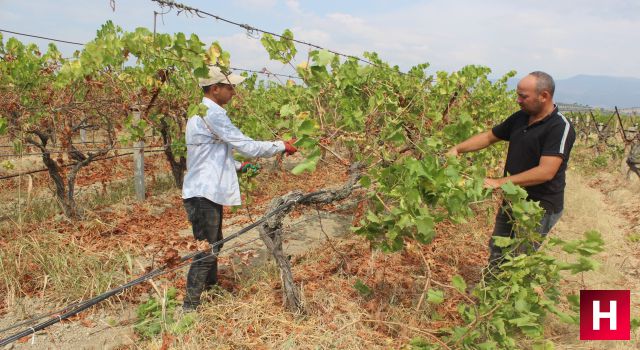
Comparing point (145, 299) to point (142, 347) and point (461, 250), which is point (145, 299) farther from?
point (461, 250)

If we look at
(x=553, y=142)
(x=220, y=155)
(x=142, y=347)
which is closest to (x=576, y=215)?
(x=553, y=142)

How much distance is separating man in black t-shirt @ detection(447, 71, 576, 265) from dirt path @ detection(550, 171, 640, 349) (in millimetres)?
710

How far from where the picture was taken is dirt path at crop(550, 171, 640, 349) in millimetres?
3074

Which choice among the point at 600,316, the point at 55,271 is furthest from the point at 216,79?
the point at 600,316

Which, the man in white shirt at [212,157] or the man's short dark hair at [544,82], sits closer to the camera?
the man's short dark hair at [544,82]

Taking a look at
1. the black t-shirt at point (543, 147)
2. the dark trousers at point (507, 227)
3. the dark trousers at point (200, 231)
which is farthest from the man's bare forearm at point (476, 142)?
the dark trousers at point (200, 231)

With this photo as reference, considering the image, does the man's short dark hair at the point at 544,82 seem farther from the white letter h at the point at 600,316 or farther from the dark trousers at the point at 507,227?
the white letter h at the point at 600,316

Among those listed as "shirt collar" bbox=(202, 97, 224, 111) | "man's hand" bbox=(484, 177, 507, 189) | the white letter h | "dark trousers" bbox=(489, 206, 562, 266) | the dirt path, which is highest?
"shirt collar" bbox=(202, 97, 224, 111)

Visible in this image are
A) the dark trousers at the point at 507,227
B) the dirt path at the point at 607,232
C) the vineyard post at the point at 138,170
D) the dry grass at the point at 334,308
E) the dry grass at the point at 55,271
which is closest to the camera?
the dry grass at the point at 334,308

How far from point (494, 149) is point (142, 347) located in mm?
5400

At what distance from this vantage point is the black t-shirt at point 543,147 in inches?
102

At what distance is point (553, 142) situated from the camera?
2.59 metres

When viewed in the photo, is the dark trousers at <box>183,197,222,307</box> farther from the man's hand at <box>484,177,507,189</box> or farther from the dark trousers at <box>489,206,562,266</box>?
the dark trousers at <box>489,206,562,266</box>

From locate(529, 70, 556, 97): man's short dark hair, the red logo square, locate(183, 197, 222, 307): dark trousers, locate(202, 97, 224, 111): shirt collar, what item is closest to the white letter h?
the red logo square
